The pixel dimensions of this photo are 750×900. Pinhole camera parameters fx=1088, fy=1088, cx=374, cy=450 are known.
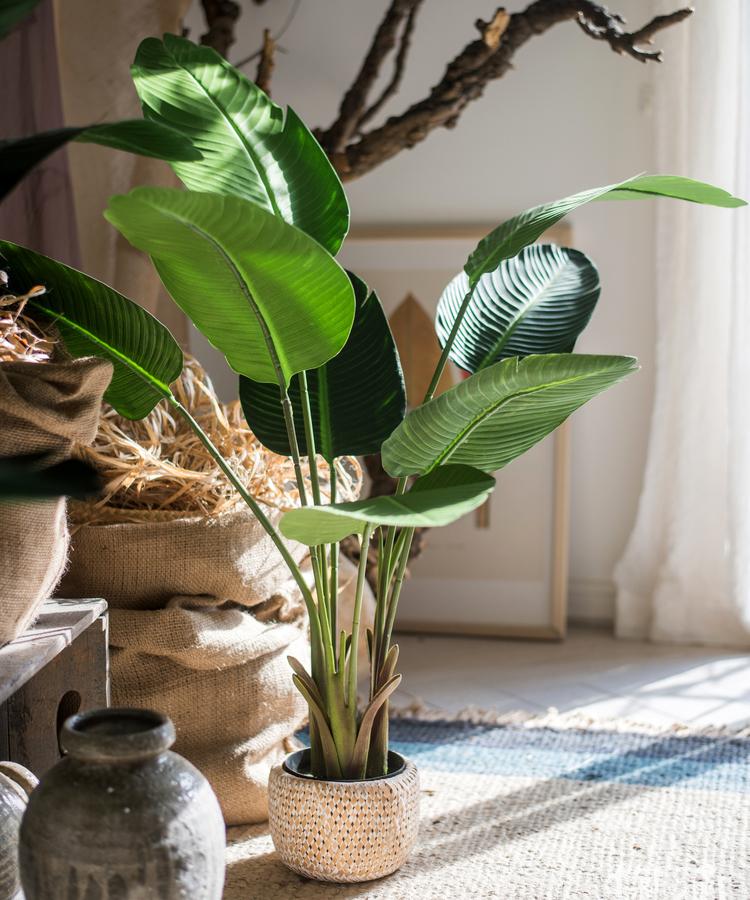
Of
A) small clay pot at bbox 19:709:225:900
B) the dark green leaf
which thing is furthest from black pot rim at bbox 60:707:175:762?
the dark green leaf

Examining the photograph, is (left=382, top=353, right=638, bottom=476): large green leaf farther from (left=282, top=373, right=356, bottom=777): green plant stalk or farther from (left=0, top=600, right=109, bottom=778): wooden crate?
(left=0, top=600, right=109, bottom=778): wooden crate

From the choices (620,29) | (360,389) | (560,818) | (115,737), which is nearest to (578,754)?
(560,818)

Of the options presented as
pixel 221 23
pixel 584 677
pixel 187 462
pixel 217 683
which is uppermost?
pixel 221 23

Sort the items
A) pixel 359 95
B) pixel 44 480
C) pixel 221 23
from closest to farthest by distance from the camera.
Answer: pixel 44 480 → pixel 359 95 → pixel 221 23

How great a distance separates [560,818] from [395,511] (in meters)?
0.85

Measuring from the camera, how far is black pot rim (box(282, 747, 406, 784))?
53.2 inches

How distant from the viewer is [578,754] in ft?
6.22

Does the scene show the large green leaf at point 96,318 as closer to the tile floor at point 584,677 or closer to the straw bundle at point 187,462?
the straw bundle at point 187,462

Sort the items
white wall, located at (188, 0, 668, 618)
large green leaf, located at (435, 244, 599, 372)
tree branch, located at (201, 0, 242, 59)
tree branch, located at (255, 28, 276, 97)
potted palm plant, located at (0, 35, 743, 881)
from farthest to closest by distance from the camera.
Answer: white wall, located at (188, 0, 668, 618) → tree branch, located at (201, 0, 242, 59) → tree branch, located at (255, 28, 276, 97) → large green leaf, located at (435, 244, 599, 372) → potted palm plant, located at (0, 35, 743, 881)

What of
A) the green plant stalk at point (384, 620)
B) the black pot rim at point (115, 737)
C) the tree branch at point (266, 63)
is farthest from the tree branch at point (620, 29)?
the black pot rim at point (115, 737)

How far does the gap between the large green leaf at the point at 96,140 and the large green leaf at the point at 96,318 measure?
43 cm

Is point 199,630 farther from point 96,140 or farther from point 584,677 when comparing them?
point 584,677

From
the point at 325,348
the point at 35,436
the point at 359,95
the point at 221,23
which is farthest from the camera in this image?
the point at 221,23

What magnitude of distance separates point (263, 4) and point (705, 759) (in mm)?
2038
